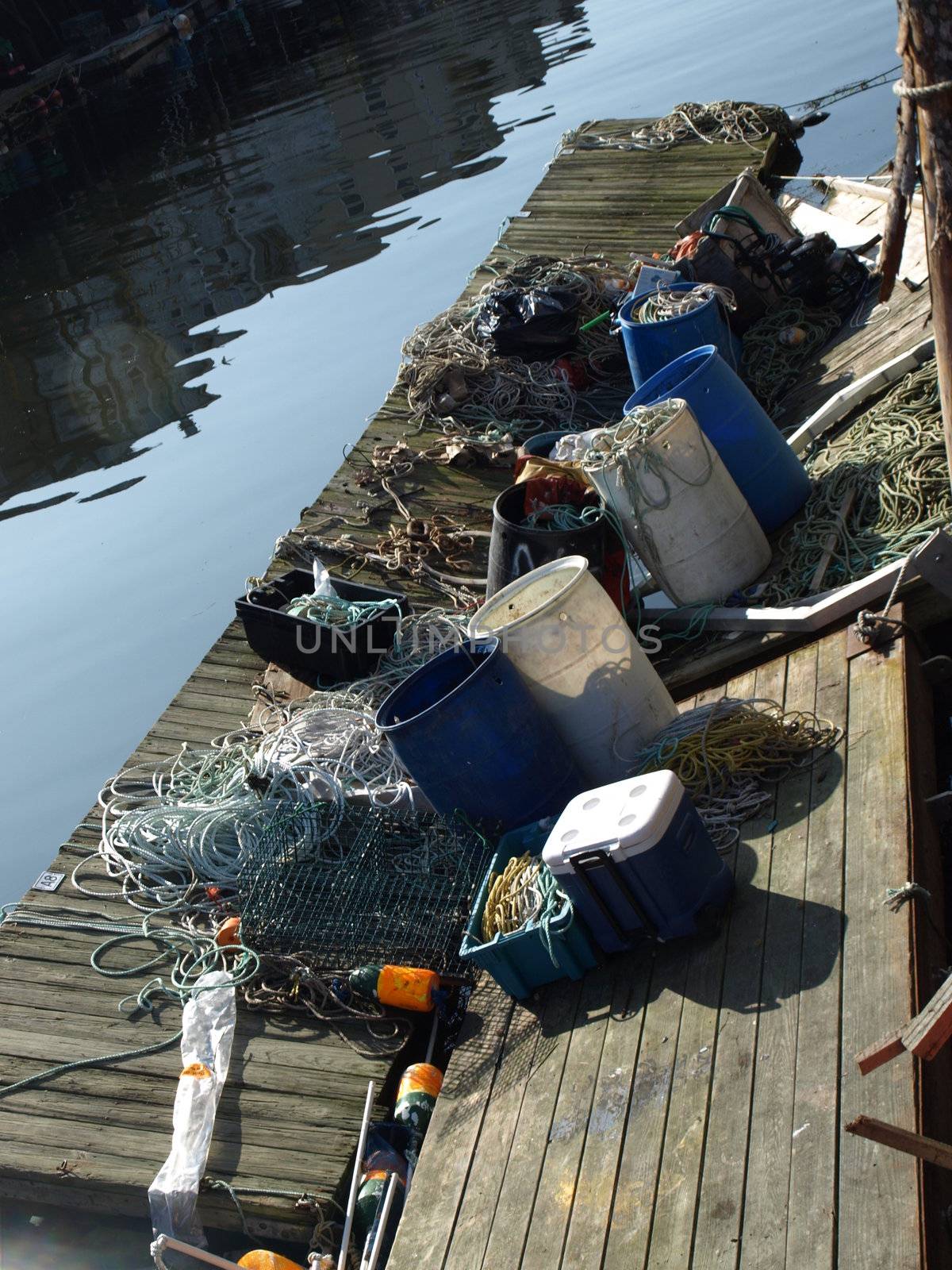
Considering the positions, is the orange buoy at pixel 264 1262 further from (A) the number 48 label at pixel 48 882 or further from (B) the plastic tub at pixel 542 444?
(B) the plastic tub at pixel 542 444

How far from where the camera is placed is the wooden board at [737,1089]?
10.0 ft

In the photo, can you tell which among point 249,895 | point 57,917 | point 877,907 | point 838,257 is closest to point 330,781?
point 249,895

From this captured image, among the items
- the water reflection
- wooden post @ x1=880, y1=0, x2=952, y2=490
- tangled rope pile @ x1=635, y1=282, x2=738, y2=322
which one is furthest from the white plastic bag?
the water reflection

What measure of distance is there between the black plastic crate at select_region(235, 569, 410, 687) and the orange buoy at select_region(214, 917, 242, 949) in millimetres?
1431

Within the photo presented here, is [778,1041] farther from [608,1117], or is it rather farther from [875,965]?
[608,1117]

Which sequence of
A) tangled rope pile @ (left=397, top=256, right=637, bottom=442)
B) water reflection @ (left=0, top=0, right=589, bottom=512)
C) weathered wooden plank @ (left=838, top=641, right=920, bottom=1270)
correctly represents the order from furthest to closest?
1. water reflection @ (left=0, top=0, right=589, bottom=512)
2. tangled rope pile @ (left=397, top=256, right=637, bottom=442)
3. weathered wooden plank @ (left=838, top=641, right=920, bottom=1270)

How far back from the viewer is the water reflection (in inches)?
577

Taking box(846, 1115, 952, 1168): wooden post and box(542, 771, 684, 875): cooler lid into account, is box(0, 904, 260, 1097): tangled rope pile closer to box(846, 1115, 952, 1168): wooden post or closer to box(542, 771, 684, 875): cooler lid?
box(542, 771, 684, 875): cooler lid

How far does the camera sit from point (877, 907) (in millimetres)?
3648

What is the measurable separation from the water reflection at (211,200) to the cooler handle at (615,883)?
959cm

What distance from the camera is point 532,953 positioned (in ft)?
13.4

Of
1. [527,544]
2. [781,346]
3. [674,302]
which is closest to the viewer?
[527,544]

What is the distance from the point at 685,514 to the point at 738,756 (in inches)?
51.0

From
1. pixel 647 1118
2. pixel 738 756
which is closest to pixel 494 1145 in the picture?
pixel 647 1118
